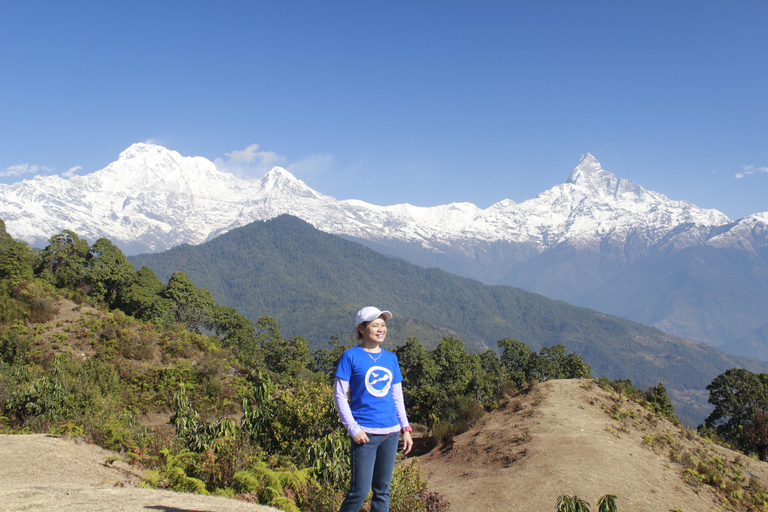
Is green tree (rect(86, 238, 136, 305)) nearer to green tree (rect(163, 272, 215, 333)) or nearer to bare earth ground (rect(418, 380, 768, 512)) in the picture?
green tree (rect(163, 272, 215, 333))

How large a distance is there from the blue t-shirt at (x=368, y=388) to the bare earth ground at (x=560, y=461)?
786cm

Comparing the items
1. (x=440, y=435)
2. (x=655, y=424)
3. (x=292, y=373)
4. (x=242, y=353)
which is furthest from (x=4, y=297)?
(x=655, y=424)

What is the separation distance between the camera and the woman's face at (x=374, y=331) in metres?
5.62

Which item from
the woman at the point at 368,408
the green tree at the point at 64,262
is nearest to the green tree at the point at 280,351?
the green tree at the point at 64,262

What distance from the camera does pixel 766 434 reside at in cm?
2166

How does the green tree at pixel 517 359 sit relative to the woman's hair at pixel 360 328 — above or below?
below

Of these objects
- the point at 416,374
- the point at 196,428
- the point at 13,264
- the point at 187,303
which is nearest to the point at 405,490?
the point at 196,428

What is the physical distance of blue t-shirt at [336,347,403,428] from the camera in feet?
18.2

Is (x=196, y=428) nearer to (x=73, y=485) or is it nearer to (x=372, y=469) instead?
(x=73, y=485)

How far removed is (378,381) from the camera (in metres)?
5.64

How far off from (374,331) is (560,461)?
11466 millimetres

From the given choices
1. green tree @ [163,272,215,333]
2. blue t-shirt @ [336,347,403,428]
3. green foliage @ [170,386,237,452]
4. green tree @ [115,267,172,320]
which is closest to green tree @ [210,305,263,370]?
green tree @ [163,272,215,333]

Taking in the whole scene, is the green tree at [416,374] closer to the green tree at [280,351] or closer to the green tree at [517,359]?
the green tree at [517,359]

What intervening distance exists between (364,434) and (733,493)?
13.3 metres
